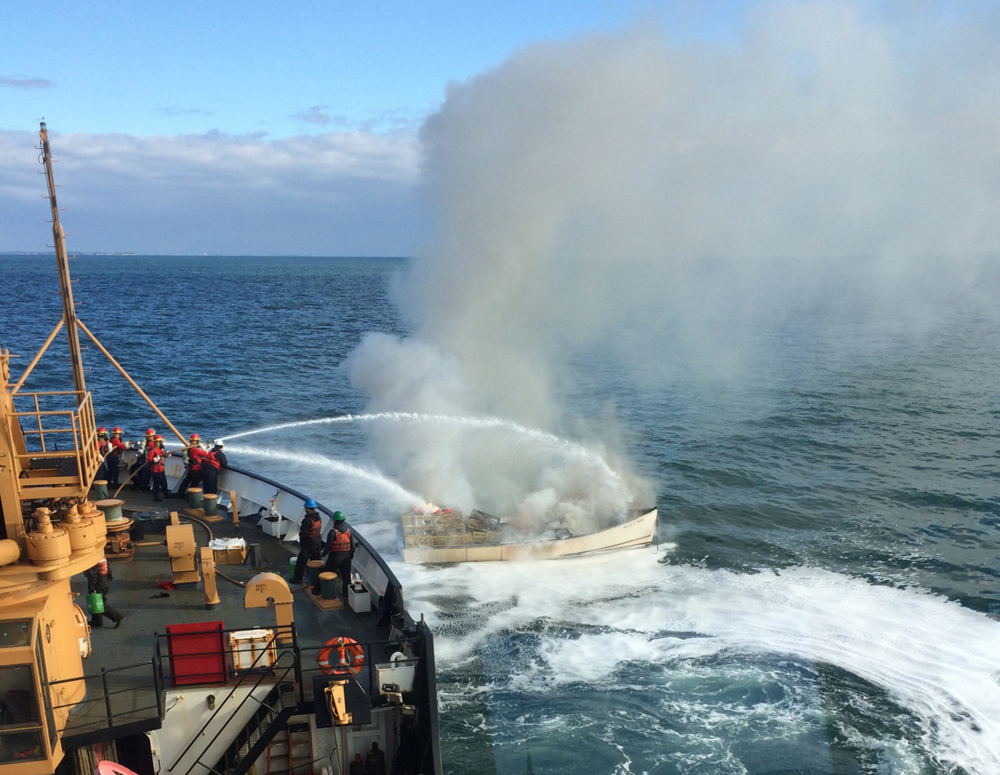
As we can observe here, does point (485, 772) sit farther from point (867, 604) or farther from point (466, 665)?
point (867, 604)

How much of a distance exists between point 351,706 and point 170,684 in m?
2.49

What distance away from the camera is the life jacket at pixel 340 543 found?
569 inches

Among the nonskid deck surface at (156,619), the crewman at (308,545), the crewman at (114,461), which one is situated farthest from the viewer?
the crewman at (114,461)

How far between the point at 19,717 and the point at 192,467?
1070cm

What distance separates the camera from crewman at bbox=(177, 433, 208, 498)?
1920 centimetres

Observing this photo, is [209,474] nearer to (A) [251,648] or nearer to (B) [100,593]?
(B) [100,593]

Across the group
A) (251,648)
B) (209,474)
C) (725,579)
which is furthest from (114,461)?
(725,579)

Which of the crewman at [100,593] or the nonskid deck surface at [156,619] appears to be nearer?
the nonskid deck surface at [156,619]

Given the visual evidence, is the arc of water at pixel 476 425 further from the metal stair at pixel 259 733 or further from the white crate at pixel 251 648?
the metal stair at pixel 259 733

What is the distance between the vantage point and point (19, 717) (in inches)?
355

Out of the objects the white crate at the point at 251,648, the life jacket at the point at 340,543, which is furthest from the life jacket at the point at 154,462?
the white crate at the point at 251,648

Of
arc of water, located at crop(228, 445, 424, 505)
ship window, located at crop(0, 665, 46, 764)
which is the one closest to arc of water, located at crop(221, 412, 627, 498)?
→ arc of water, located at crop(228, 445, 424, 505)

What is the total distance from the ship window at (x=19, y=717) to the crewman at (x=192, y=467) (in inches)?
413

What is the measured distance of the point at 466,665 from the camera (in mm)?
22234
